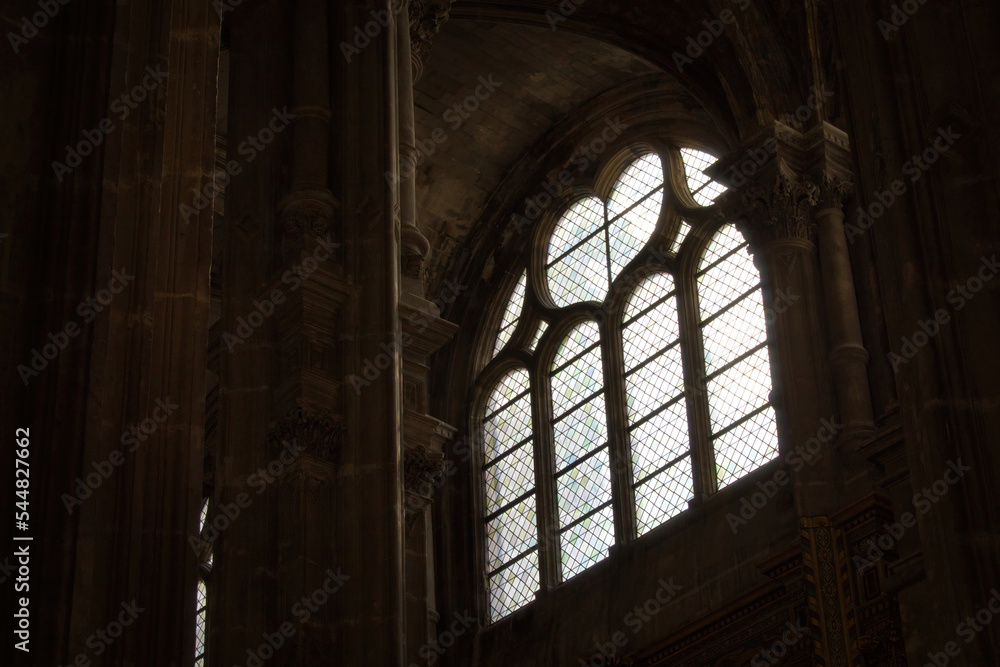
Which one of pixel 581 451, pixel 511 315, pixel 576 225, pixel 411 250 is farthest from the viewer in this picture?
pixel 511 315

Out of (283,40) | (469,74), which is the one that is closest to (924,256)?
(283,40)

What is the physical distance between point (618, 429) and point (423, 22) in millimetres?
5403

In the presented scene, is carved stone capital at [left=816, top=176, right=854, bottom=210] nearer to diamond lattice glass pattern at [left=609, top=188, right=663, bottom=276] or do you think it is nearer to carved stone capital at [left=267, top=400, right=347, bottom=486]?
diamond lattice glass pattern at [left=609, top=188, right=663, bottom=276]

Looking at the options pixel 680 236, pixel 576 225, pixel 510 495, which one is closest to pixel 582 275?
pixel 576 225

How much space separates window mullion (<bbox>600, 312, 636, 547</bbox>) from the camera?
17.2 metres

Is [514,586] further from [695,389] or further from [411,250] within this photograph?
[411,250]

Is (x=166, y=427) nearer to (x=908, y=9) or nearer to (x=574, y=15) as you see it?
(x=908, y=9)

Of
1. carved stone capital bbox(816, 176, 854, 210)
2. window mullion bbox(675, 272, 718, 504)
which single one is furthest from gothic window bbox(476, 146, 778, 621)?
carved stone capital bbox(816, 176, 854, 210)

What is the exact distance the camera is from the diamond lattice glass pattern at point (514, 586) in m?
18.0

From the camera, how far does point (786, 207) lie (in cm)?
1551

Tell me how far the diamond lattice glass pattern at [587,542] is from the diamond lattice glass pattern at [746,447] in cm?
152

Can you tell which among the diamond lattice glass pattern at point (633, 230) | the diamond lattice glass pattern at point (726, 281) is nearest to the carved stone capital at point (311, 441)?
the diamond lattice glass pattern at point (726, 281)

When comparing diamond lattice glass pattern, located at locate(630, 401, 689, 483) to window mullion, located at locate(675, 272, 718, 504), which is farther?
diamond lattice glass pattern, located at locate(630, 401, 689, 483)

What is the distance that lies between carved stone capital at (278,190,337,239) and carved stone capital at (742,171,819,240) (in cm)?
543
